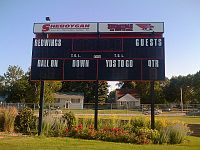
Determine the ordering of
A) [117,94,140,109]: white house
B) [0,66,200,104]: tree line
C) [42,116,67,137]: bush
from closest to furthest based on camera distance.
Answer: [42,116,67,137]: bush < [0,66,200,104]: tree line < [117,94,140,109]: white house

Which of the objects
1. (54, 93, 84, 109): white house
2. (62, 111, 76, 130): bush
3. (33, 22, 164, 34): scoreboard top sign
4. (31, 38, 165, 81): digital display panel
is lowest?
(62, 111, 76, 130): bush

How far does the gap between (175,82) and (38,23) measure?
69077 millimetres

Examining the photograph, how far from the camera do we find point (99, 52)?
18531 mm

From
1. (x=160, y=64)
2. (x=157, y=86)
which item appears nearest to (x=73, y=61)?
(x=160, y=64)

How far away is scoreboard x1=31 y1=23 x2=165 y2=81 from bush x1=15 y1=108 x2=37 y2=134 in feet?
7.50

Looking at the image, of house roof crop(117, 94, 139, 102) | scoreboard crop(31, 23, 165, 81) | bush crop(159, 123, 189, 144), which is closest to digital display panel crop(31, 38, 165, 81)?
scoreboard crop(31, 23, 165, 81)

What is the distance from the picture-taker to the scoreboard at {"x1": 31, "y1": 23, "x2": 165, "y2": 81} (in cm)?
1806

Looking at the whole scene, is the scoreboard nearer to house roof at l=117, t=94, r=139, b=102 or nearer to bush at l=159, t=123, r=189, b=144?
bush at l=159, t=123, r=189, b=144

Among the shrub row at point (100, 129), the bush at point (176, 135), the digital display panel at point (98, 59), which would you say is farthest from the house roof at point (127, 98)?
the bush at point (176, 135)

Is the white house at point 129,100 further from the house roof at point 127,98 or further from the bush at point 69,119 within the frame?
the bush at point 69,119

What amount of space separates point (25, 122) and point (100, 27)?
728 centimetres

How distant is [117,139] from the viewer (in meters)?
15.2

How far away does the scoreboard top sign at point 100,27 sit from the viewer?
18.8m

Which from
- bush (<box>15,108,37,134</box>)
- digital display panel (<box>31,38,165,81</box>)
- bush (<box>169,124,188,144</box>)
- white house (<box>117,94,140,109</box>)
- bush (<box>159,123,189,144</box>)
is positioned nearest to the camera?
bush (<box>159,123,189,144</box>)
